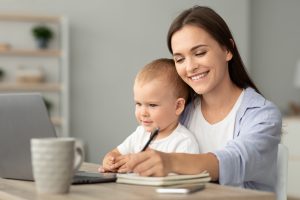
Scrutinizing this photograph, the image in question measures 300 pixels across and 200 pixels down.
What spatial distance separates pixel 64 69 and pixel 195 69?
4.67 m

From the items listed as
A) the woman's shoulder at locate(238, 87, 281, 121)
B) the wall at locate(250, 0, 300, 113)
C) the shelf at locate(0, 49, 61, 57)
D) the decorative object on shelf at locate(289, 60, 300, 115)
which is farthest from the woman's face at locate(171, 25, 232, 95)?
the wall at locate(250, 0, 300, 113)

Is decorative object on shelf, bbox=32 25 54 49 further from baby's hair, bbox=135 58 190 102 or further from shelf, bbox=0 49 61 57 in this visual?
baby's hair, bbox=135 58 190 102

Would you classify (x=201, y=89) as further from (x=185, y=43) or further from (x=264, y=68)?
(x=264, y=68)

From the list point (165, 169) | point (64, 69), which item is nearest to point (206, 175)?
point (165, 169)

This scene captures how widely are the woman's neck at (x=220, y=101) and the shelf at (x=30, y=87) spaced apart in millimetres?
4509

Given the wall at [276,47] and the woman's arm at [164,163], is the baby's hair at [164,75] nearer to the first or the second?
the woman's arm at [164,163]

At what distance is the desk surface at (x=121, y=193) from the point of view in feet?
4.45

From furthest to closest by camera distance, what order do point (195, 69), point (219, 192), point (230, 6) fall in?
point (230, 6), point (195, 69), point (219, 192)

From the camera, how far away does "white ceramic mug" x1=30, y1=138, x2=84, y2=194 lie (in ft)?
4.55

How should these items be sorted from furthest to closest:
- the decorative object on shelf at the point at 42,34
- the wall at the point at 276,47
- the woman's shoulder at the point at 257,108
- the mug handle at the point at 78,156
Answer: the wall at the point at 276,47 → the decorative object on shelf at the point at 42,34 → the woman's shoulder at the point at 257,108 → the mug handle at the point at 78,156

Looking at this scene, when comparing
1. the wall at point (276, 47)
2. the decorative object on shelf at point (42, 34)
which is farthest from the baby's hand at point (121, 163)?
the wall at point (276, 47)

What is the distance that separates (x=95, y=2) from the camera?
6.77 m

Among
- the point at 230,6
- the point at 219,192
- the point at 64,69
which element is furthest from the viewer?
the point at 230,6

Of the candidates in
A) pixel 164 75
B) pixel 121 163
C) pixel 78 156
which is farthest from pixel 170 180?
pixel 164 75
